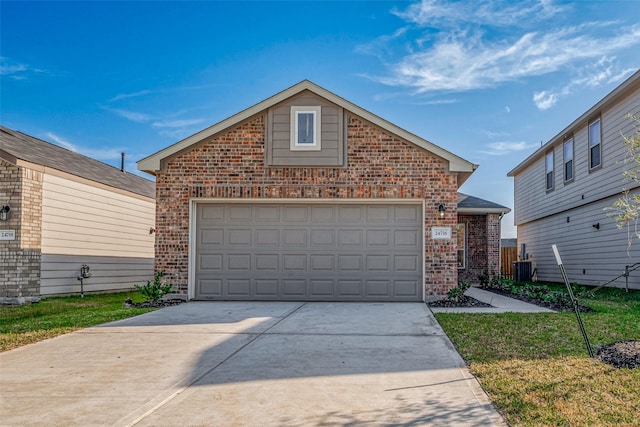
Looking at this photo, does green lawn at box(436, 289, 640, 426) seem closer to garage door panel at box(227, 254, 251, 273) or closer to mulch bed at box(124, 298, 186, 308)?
garage door panel at box(227, 254, 251, 273)

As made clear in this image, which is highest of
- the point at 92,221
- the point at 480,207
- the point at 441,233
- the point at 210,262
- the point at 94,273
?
the point at 480,207

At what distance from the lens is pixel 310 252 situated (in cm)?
1212

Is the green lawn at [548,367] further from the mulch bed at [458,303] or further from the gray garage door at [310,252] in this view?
the gray garage door at [310,252]

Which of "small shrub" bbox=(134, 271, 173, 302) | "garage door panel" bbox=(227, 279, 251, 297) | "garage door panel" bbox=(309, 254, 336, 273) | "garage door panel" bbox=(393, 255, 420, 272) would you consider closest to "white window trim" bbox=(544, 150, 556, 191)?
"garage door panel" bbox=(393, 255, 420, 272)

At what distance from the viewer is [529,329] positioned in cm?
788

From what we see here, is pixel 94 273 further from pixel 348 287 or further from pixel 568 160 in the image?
pixel 568 160

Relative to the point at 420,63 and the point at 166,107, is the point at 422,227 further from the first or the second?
the point at 166,107

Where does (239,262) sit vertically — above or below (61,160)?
below

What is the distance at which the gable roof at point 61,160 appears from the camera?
12.6 m

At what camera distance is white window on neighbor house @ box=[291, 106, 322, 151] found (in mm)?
12117

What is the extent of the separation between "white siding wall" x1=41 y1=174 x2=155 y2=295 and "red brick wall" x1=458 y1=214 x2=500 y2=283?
11169 millimetres

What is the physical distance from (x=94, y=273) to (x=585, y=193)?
49.8ft

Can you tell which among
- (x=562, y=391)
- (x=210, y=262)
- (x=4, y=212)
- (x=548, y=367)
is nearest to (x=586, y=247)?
(x=210, y=262)

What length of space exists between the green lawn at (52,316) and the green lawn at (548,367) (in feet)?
19.4
